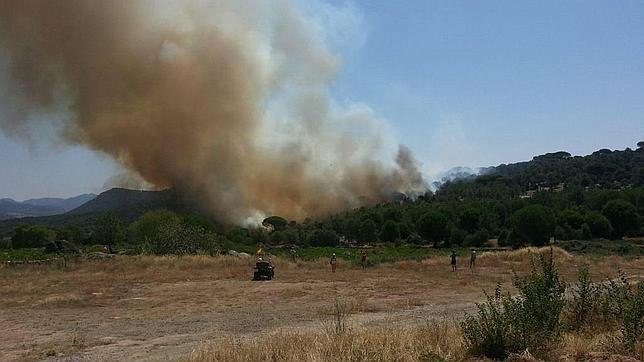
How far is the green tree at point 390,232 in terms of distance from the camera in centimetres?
8594

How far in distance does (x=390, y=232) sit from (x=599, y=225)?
28556 millimetres

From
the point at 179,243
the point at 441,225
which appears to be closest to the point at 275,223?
the point at 441,225

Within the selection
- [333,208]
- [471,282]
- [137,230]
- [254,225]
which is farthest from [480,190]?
[471,282]

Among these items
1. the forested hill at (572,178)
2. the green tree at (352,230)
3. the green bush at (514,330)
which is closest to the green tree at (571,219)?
the green tree at (352,230)

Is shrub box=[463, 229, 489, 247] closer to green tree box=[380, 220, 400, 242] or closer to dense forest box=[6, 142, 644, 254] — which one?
dense forest box=[6, 142, 644, 254]

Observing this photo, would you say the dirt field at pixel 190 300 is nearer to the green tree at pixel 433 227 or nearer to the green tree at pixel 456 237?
the green tree at pixel 433 227

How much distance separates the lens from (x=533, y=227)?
7100cm

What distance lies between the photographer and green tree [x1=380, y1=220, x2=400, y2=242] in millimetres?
85938

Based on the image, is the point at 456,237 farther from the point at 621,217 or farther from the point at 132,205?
the point at 132,205

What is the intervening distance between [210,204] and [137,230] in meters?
23.4

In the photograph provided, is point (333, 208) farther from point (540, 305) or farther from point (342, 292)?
point (540, 305)

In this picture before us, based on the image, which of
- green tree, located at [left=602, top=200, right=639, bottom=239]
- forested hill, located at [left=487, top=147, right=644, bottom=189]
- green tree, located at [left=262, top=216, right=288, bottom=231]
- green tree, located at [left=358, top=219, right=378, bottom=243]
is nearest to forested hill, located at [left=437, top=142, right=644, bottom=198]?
forested hill, located at [left=487, top=147, right=644, bottom=189]

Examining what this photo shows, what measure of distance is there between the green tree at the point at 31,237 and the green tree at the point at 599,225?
77.0 meters

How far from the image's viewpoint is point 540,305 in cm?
778
